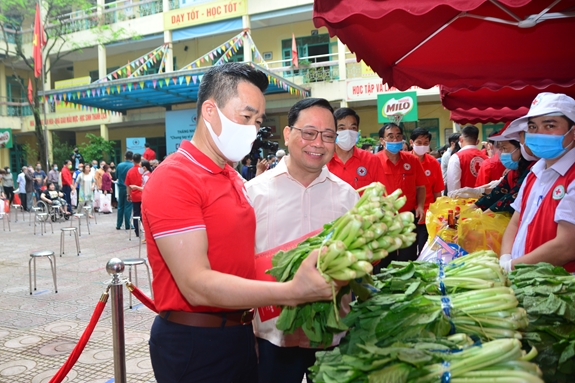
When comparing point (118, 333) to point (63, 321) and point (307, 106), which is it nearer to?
point (307, 106)

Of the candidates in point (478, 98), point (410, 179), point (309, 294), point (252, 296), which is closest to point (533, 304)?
point (309, 294)

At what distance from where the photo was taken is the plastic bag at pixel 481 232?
356 centimetres

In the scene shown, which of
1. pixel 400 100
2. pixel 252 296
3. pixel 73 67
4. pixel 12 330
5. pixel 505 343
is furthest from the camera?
pixel 73 67

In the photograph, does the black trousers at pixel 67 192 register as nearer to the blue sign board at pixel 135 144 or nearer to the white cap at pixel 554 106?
the blue sign board at pixel 135 144

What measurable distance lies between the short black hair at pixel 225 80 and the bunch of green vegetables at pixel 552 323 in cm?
140

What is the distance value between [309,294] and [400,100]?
13.4 m

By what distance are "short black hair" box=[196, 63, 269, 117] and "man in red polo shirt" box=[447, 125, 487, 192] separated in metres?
5.83

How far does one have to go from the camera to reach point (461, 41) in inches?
164

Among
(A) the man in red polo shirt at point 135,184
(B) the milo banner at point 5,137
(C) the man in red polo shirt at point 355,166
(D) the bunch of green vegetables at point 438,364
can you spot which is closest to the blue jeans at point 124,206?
(A) the man in red polo shirt at point 135,184

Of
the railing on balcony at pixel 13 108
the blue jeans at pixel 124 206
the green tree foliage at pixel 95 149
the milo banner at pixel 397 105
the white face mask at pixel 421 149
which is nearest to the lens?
the white face mask at pixel 421 149

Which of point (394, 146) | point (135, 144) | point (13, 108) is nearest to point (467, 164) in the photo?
point (394, 146)

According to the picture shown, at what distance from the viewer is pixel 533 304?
1.80 metres

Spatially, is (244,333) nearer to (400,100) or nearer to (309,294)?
(309,294)

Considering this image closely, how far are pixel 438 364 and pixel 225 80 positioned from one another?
51.7 inches
